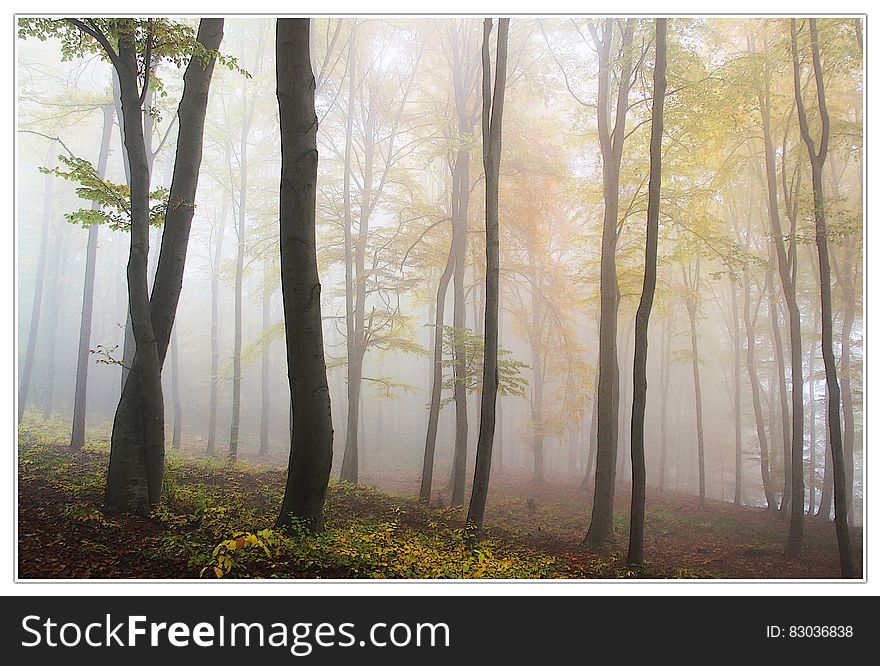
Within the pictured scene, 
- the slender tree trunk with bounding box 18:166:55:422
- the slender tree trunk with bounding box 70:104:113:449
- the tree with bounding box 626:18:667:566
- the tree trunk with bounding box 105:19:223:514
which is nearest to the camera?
the tree trunk with bounding box 105:19:223:514

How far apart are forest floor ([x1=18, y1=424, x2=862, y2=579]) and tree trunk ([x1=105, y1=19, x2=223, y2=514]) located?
13.5 inches

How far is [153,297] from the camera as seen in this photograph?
200 inches

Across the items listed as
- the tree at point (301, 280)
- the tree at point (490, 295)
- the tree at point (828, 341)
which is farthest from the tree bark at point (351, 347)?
the tree at point (828, 341)

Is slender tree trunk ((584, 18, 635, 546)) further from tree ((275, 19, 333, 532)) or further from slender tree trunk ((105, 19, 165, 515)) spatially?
slender tree trunk ((105, 19, 165, 515))

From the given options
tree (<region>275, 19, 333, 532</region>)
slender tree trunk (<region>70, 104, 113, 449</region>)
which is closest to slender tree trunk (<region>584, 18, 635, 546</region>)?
tree (<region>275, 19, 333, 532</region>)

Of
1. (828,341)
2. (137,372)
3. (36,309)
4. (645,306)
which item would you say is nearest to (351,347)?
(137,372)

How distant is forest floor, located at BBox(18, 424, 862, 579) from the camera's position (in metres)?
4.07

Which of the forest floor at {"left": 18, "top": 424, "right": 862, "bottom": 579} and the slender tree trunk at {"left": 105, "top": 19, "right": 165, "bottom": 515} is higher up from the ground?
the slender tree trunk at {"left": 105, "top": 19, "right": 165, "bottom": 515}

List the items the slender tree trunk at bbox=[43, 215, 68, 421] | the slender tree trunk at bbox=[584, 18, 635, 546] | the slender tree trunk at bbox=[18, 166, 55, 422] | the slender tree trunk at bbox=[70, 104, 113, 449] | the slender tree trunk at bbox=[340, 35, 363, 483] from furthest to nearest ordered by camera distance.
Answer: the slender tree trunk at bbox=[43, 215, 68, 421] < the slender tree trunk at bbox=[18, 166, 55, 422] < the slender tree trunk at bbox=[340, 35, 363, 483] < the slender tree trunk at bbox=[70, 104, 113, 449] < the slender tree trunk at bbox=[584, 18, 635, 546]

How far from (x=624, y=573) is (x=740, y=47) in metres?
8.69

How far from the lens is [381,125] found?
35.8ft

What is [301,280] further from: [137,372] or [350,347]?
[350,347]

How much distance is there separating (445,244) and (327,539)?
Result: 22.7 ft
